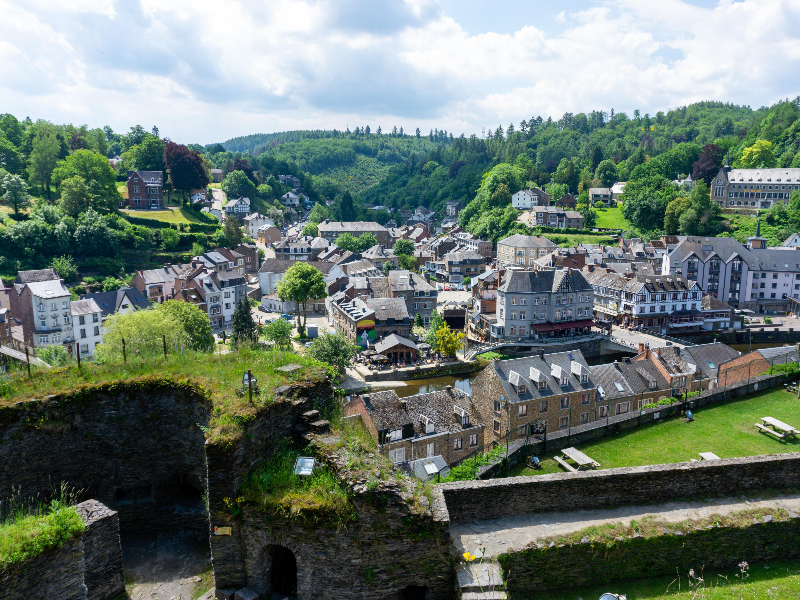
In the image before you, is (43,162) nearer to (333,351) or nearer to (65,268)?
(65,268)

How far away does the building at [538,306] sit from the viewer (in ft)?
169

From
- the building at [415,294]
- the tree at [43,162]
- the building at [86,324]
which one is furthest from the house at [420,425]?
the tree at [43,162]

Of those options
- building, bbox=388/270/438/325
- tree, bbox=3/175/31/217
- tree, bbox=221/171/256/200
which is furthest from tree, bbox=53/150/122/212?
building, bbox=388/270/438/325

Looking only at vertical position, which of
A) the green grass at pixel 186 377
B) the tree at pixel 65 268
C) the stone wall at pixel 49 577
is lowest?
the stone wall at pixel 49 577

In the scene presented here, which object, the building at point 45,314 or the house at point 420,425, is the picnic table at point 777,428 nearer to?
the house at point 420,425

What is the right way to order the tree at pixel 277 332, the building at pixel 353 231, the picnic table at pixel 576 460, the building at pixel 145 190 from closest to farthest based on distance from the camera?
the picnic table at pixel 576 460 < the tree at pixel 277 332 < the building at pixel 145 190 < the building at pixel 353 231

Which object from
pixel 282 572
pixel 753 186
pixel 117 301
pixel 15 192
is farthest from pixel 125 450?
pixel 753 186

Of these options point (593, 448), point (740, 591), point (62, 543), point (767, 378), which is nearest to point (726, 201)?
point (767, 378)

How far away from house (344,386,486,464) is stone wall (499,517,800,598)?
13460 mm

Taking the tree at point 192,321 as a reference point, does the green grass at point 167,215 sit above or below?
above

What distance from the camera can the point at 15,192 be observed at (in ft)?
207

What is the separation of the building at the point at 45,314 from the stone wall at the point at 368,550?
3819 centimetres

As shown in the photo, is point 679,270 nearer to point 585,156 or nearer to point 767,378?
point 767,378

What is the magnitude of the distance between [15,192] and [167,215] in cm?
1836
